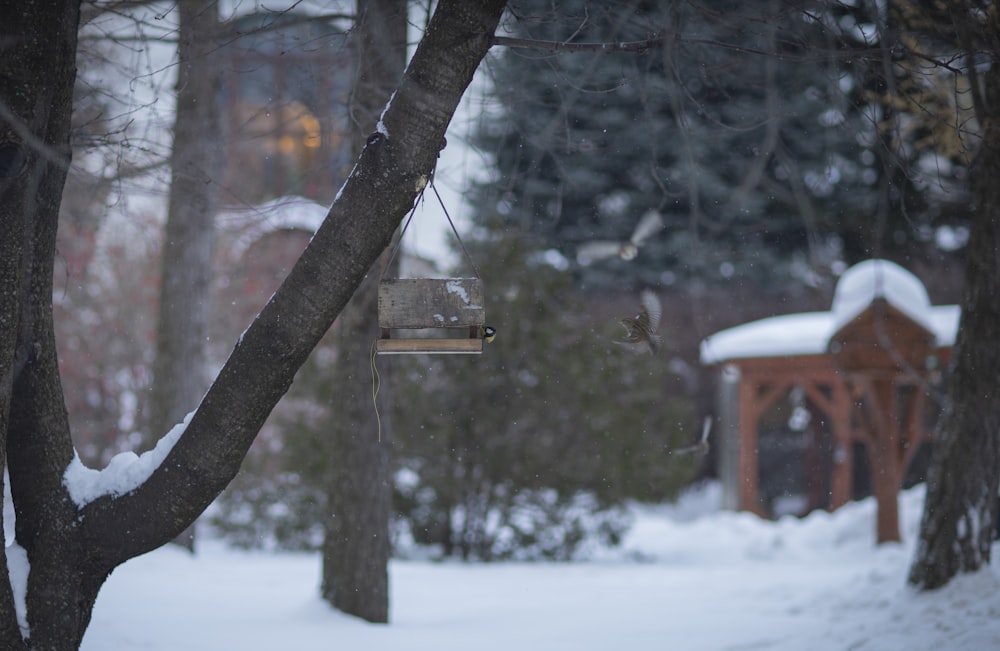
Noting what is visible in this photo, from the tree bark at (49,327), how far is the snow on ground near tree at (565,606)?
1.32 m

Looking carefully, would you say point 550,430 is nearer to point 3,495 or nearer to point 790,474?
point 3,495

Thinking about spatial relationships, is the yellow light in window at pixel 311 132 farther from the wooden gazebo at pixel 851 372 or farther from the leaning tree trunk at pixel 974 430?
the wooden gazebo at pixel 851 372

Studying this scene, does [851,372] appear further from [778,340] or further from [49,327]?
[49,327]

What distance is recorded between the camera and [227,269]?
43.2ft

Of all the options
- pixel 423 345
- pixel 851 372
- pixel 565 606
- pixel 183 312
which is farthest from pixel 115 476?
pixel 851 372

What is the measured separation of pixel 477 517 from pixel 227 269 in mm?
5822

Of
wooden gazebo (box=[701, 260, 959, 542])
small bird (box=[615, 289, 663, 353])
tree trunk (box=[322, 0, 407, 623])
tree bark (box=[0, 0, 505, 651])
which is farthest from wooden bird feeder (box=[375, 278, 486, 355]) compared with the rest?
wooden gazebo (box=[701, 260, 959, 542])

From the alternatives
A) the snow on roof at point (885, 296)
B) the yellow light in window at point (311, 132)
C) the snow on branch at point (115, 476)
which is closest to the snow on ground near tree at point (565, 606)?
the snow on branch at point (115, 476)

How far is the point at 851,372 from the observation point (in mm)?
10039

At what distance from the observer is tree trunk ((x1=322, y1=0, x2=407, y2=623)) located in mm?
5773

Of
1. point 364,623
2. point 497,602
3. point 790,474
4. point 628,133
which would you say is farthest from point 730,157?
point 364,623

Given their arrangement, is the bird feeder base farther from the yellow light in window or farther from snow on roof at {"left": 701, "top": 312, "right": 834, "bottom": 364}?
snow on roof at {"left": 701, "top": 312, "right": 834, "bottom": 364}

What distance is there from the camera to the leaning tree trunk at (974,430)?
5691mm

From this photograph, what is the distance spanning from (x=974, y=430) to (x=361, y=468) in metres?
3.59
